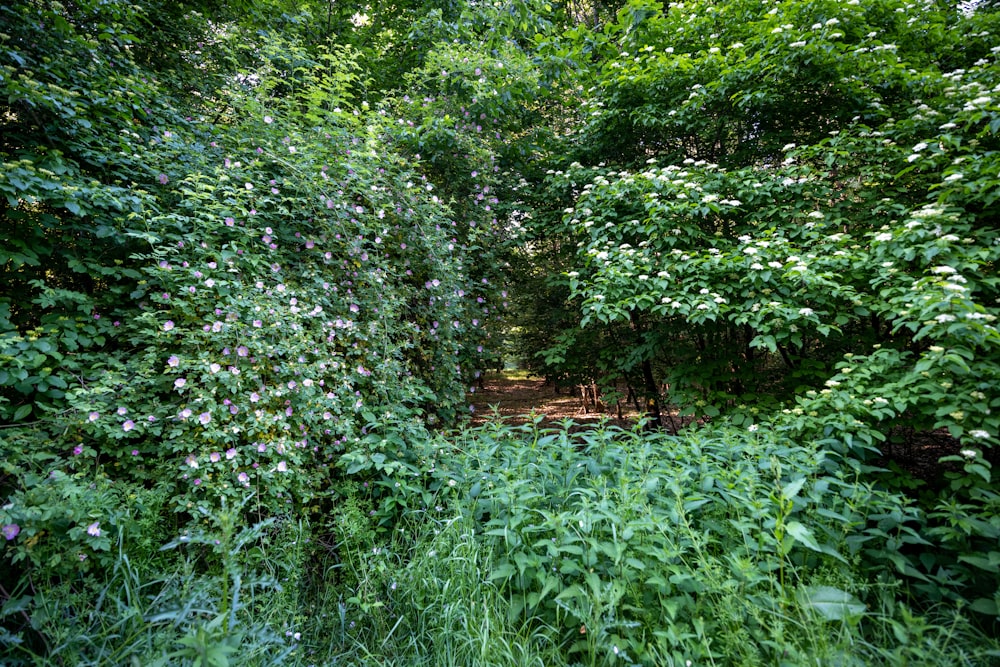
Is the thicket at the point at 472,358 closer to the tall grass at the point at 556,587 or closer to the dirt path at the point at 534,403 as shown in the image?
the tall grass at the point at 556,587

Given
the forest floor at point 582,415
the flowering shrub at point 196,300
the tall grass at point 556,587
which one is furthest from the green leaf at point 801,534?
the flowering shrub at point 196,300

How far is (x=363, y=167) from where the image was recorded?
3.26m

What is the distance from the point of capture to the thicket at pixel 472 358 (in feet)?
5.07

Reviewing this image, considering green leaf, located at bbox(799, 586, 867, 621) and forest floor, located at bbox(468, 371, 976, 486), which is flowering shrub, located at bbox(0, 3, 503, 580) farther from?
green leaf, located at bbox(799, 586, 867, 621)

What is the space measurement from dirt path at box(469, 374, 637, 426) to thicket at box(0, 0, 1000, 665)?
3.24 ft

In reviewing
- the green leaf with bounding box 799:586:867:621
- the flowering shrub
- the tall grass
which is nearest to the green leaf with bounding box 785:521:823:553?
the tall grass

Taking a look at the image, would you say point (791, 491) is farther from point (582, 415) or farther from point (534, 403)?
point (534, 403)

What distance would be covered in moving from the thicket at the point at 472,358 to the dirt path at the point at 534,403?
0.99m

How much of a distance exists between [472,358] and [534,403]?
8.66 feet

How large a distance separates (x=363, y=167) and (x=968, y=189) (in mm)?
3999

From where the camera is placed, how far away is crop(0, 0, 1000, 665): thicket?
1.54m

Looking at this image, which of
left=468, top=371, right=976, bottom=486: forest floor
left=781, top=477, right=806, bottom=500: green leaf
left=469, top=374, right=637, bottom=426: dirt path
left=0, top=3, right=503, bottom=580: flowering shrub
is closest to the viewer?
left=781, top=477, right=806, bottom=500: green leaf

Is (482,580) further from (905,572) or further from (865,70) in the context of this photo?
(865,70)

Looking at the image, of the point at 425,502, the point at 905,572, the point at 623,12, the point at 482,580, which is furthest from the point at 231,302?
the point at 623,12
